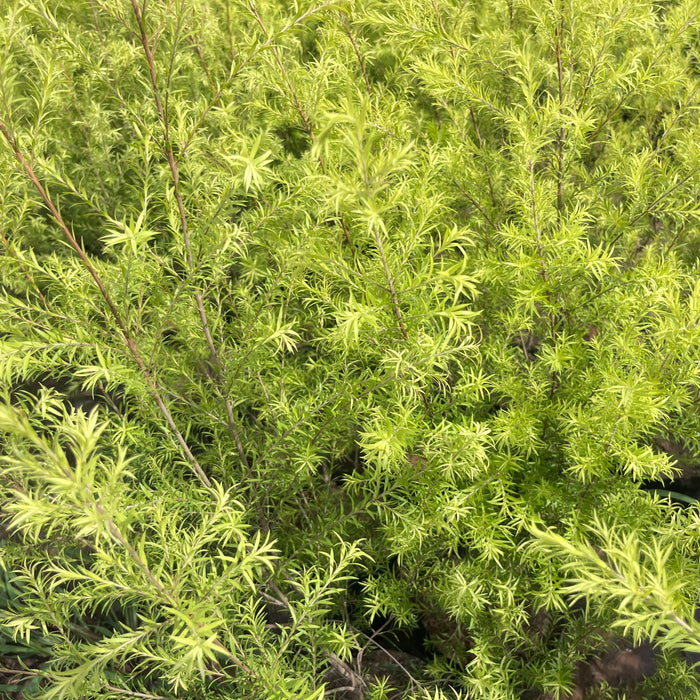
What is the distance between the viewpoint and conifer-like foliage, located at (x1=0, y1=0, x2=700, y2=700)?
3.06 ft

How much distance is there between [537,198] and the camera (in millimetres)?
→ 1251

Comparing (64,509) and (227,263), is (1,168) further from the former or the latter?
(64,509)

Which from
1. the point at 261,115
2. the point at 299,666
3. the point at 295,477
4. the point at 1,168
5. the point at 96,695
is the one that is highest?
the point at 1,168

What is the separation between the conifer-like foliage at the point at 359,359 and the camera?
0.93m

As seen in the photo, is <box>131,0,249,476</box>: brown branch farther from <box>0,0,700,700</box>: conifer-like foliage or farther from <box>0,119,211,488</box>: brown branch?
Result: <box>0,119,211,488</box>: brown branch

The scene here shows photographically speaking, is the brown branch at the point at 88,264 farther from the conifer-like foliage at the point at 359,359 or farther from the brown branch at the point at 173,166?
the brown branch at the point at 173,166

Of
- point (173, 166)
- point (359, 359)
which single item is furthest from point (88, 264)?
point (359, 359)

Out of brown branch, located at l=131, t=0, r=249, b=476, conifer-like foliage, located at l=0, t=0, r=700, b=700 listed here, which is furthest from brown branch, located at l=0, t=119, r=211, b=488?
brown branch, located at l=131, t=0, r=249, b=476

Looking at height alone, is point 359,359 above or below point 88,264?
below

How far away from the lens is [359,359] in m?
1.30

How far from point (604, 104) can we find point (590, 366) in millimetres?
1093

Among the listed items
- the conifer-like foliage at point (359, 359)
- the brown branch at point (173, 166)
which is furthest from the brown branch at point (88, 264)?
the brown branch at point (173, 166)

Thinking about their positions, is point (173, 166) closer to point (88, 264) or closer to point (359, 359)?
point (88, 264)

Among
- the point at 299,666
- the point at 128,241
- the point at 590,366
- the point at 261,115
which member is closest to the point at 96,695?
the point at 299,666
